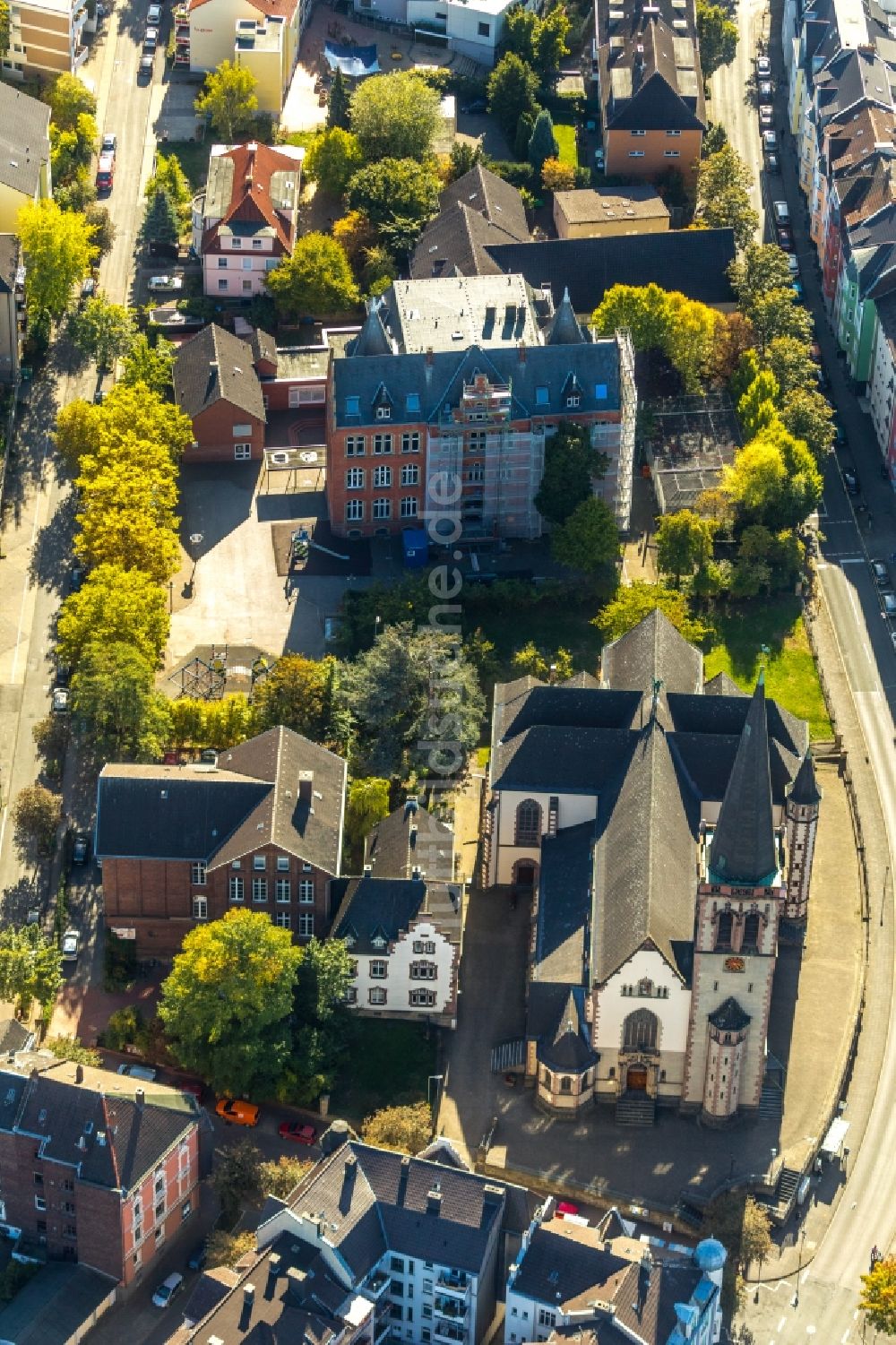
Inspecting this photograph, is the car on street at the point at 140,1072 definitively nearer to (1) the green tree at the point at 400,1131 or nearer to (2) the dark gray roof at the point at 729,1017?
(1) the green tree at the point at 400,1131

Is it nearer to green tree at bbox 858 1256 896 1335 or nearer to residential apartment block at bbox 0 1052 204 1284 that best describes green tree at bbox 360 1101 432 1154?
residential apartment block at bbox 0 1052 204 1284

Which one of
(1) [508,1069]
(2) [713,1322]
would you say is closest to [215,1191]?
(1) [508,1069]

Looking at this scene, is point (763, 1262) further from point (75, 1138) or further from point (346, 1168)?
point (75, 1138)

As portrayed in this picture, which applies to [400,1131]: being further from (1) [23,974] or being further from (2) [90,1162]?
(1) [23,974]


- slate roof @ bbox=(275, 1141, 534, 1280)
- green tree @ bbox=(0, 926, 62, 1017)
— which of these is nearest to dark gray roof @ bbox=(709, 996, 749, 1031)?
slate roof @ bbox=(275, 1141, 534, 1280)

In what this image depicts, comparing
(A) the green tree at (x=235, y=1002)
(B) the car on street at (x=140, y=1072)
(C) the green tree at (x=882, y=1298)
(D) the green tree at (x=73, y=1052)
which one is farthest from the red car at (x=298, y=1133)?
(C) the green tree at (x=882, y=1298)
